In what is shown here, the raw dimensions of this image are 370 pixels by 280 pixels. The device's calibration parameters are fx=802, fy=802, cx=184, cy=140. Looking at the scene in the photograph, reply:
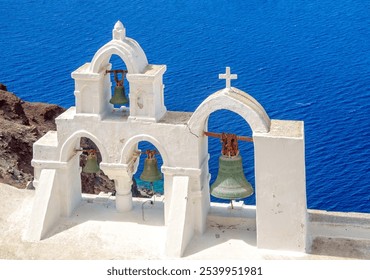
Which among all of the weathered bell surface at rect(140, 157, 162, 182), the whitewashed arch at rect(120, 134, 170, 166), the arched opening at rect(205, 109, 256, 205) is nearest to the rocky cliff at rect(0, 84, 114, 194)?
the arched opening at rect(205, 109, 256, 205)

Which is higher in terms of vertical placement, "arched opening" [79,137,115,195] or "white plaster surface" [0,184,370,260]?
"arched opening" [79,137,115,195]

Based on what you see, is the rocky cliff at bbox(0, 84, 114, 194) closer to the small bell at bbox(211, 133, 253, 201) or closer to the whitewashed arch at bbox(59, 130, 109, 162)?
the whitewashed arch at bbox(59, 130, 109, 162)

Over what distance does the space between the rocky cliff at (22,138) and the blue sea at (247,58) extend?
505 centimetres

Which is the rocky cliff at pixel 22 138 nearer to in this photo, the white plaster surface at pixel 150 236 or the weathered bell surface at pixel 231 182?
the white plaster surface at pixel 150 236

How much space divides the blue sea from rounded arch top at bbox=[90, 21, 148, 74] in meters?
11.7

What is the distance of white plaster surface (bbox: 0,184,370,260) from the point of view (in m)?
17.0

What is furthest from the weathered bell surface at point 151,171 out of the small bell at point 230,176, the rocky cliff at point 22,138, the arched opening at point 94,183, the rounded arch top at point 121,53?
the arched opening at point 94,183

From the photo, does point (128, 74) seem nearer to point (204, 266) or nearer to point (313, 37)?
point (204, 266)

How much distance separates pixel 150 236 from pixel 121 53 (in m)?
4.09

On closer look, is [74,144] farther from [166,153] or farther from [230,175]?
[230,175]

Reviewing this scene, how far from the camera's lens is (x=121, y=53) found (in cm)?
1753

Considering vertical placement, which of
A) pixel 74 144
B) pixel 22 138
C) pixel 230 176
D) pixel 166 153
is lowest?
pixel 230 176

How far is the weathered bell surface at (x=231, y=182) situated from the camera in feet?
55.7

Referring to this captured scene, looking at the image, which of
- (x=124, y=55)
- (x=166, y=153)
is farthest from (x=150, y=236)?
(x=124, y=55)
